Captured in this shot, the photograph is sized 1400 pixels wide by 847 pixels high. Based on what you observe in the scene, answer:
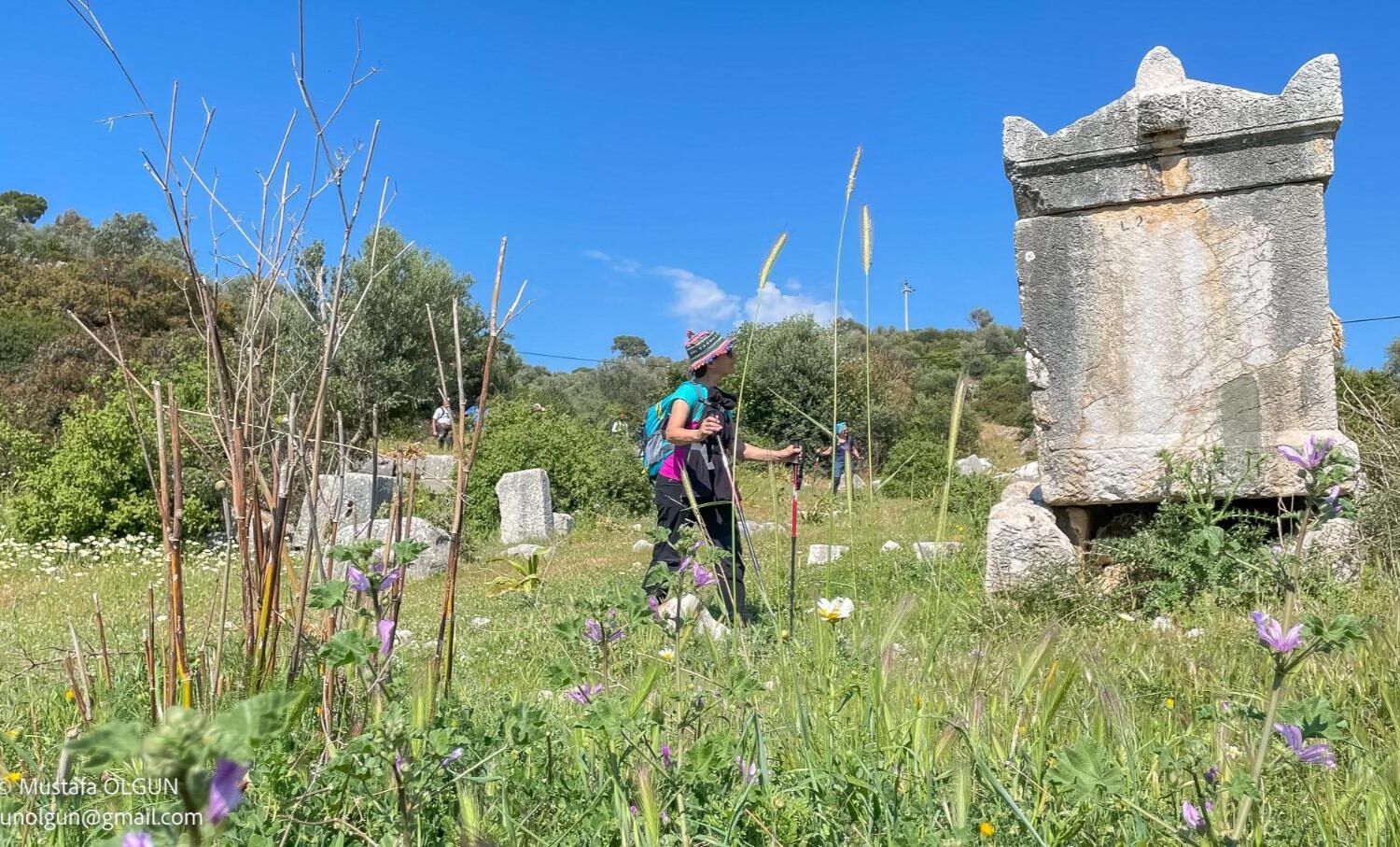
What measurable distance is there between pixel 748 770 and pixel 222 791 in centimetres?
105

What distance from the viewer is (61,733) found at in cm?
240

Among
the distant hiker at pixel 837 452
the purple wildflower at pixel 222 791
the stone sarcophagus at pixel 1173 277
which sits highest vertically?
the stone sarcophagus at pixel 1173 277

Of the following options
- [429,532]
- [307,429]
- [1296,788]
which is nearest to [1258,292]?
[1296,788]

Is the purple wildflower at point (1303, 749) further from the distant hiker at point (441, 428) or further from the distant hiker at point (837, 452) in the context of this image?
the distant hiker at point (441, 428)

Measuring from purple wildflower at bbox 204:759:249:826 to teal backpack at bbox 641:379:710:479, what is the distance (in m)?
3.73

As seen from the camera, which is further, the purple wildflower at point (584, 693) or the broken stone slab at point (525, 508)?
the broken stone slab at point (525, 508)

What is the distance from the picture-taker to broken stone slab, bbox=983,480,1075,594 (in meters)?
4.62

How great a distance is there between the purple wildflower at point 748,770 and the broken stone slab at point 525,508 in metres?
10.0

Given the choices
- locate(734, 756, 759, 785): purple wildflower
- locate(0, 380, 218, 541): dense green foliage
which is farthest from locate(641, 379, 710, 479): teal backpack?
locate(0, 380, 218, 541): dense green foliage

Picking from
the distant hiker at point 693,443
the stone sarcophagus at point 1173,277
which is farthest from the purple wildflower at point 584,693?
the stone sarcophagus at point 1173,277

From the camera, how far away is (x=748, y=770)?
1.50 meters

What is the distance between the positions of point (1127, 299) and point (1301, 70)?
1408 millimetres

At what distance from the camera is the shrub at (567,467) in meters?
13.0

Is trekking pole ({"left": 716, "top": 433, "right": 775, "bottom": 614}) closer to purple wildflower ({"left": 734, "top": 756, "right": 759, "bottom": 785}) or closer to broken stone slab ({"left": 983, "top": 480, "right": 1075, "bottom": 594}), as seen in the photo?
purple wildflower ({"left": 734, "top": 756, "right": 759, "bottom": 785})
